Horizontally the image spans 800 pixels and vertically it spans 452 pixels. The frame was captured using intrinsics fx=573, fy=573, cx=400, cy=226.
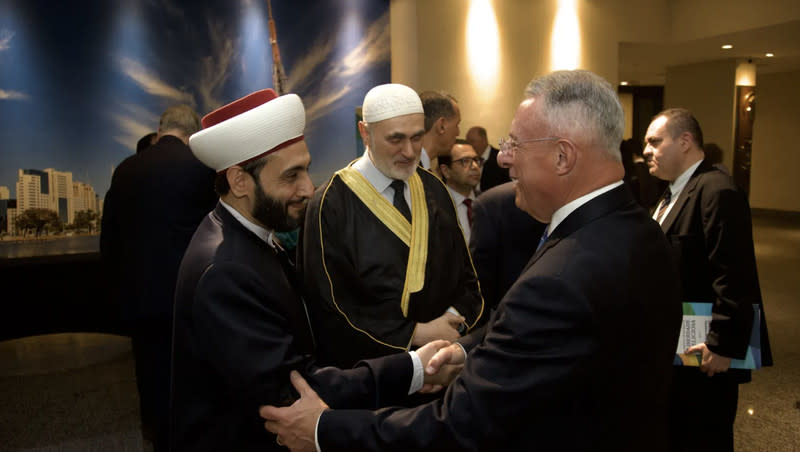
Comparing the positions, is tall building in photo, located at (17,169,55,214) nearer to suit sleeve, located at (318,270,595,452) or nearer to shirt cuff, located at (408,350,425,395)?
shirt cuff, located at (408,350,425,395)

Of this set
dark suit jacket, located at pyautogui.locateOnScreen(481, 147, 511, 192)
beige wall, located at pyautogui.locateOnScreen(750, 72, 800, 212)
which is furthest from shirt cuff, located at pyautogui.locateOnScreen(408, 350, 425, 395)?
beige wall, located at pyautogui.locateOnScreen(750, 72, 800, 212)

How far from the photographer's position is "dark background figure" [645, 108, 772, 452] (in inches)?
97.7

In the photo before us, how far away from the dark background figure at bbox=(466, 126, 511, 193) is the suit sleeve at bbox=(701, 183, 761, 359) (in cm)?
221

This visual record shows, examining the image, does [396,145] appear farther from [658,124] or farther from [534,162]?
[658,124]

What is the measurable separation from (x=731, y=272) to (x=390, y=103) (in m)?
1.63

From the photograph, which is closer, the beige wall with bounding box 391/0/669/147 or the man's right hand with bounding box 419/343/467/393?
the man's right hand with bounding box 419/343/467/393

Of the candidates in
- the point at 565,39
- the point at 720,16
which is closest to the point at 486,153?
the point at 565,39

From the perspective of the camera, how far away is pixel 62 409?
3.97 metres

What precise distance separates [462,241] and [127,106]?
423 cm

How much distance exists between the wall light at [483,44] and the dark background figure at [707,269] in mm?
3782

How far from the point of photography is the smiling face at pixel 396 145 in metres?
2.33

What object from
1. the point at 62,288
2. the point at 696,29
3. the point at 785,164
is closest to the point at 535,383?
the point at 62,288

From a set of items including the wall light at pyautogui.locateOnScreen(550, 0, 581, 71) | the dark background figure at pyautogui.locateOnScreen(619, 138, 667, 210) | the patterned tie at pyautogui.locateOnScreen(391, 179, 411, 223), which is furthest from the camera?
the wall light at pyautogui.locateOnScreen(550, 0, 581, 71)

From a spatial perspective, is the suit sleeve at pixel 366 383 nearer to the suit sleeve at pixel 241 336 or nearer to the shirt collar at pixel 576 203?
→ the suit sleeve at pixel 241 336
